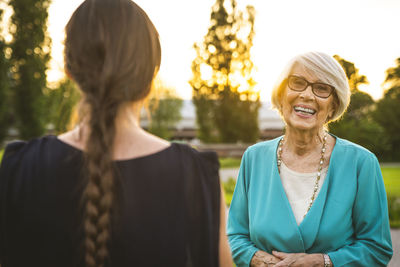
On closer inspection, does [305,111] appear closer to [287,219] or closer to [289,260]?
[287,219]

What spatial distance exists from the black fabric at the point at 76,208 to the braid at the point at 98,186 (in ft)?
0.12

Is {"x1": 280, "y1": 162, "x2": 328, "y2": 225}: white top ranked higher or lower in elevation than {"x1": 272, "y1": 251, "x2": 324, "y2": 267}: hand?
higher

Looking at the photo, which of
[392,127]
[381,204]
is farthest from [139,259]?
[392,127]

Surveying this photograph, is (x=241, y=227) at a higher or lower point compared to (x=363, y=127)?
higher

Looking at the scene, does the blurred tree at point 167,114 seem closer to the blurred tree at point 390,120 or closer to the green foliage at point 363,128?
the green foliage at point 363,128

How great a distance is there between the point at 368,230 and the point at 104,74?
186 cm

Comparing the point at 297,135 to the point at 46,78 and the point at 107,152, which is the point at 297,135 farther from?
the point at 46,78

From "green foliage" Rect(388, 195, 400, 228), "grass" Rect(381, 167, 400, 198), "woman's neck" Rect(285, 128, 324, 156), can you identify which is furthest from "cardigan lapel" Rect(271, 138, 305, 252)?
"grass" Rect(381, 167, 400, 198)

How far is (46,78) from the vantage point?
26406 millimetres

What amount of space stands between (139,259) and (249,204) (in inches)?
56.7

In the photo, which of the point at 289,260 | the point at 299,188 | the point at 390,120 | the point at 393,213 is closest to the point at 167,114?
the point at 390,120

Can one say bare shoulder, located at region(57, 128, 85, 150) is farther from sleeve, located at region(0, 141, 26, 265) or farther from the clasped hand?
the clasped hand

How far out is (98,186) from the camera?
A: 116 centimetres

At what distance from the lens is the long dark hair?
3.76 ft
